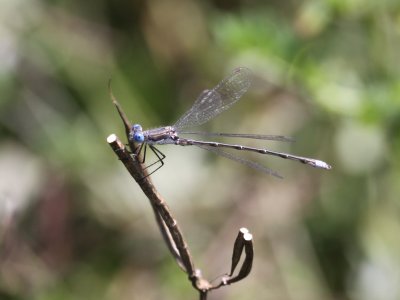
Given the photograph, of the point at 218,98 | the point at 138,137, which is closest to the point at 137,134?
the point at 138,137

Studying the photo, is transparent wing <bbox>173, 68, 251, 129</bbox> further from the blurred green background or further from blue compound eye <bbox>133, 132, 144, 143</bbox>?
blue compound eye <bbox>133, 132, 144, 143</bbox>

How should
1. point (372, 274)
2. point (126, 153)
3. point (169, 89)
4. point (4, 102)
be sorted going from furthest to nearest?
point (169, 89), point (4, 102), point (372, 274), point (126, 153)

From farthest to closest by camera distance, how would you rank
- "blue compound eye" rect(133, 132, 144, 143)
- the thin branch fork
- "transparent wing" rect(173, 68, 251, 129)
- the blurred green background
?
the blurred green background < "transparent wing" rect(173, 68, 251, 129) < "blue compound eye" rect(133, 132, 144, 143) < the thin branch fork

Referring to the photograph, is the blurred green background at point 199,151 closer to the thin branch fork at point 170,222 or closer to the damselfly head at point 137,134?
the damselfly head at point 137,134

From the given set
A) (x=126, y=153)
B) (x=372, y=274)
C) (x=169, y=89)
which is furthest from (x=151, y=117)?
(x=126, y=153)

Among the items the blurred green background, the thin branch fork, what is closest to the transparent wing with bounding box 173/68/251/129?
the blurred green background

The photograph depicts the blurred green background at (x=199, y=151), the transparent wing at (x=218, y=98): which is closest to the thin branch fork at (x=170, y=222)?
the transparent wing at (x=218, y=98)

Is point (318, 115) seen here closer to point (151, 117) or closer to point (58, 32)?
point (151, 117)
